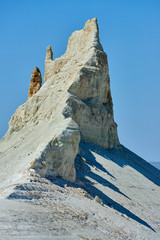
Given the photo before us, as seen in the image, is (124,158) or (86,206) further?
(124,158)

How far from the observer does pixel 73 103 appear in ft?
97.0

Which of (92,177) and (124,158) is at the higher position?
(124,158)

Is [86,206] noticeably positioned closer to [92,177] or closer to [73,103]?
[92,177]

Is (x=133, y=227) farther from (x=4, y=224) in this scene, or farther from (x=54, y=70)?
(x=54, y=70)

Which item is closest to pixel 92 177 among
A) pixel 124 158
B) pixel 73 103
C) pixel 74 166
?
pixel 74 166

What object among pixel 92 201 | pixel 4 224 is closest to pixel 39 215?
pixel 4 224

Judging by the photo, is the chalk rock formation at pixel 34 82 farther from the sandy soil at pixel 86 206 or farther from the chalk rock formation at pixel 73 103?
the sandy soil at pixel 86 206

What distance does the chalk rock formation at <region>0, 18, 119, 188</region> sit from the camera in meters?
26.6

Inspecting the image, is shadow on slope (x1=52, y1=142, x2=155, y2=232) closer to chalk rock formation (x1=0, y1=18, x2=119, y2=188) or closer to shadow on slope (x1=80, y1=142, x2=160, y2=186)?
shadow on slope (x1=80, y1=142, x2=160, y2=186)

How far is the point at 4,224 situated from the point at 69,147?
9442 mm

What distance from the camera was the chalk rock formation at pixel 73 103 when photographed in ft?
87.1

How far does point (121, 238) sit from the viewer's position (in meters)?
A: 14.9

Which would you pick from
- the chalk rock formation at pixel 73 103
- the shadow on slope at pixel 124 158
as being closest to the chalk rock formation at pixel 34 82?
the chalk rock formation at pixel 73 103

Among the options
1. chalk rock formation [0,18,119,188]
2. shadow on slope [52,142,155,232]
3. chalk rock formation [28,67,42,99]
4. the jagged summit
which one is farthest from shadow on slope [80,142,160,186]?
chalk rock formation [28,67,42,99]
